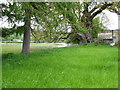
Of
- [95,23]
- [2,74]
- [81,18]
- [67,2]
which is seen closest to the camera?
[2,74]

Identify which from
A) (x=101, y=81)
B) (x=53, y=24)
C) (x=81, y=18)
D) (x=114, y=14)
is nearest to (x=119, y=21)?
(x=114, y=14)

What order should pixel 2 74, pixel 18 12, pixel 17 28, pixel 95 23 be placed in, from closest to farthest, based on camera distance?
pixel 2 74, pixel 18 12, pixel 17 28, pixel 95 23

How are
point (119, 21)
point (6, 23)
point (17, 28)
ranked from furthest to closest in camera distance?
1. point (119, 21)
2. point (17, 28)
3. point (6, 23)

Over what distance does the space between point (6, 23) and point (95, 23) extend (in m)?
14.7

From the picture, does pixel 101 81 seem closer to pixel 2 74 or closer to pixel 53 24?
pixel 2 74

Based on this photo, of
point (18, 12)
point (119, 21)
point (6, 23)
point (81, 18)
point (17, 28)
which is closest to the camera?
point (18, 12)

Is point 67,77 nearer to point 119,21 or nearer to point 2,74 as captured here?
point 2,74

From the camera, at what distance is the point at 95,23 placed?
763 inches

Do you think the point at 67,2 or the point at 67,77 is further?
the point at 67,2

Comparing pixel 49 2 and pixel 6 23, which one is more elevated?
pixel 49 2

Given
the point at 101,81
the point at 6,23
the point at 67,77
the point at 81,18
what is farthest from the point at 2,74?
the point at 81,18

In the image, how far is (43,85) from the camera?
3.09 meters

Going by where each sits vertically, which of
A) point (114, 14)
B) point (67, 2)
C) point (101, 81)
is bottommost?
point (101, 81)

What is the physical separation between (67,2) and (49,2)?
744 millimetres
